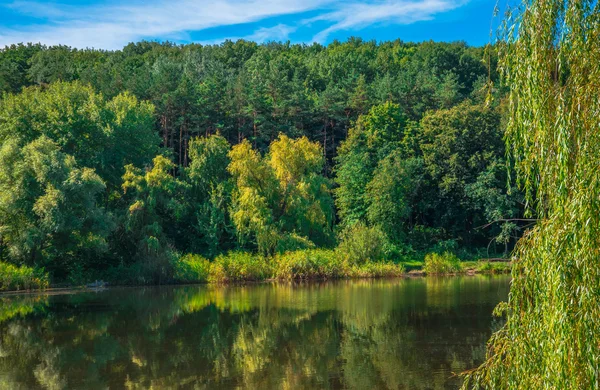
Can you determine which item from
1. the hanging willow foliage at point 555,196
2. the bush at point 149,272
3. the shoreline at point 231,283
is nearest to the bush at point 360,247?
the shoreline at point 231,283

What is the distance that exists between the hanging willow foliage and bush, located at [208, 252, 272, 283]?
33.6 m

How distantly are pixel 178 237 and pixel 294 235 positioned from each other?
902 centimetres

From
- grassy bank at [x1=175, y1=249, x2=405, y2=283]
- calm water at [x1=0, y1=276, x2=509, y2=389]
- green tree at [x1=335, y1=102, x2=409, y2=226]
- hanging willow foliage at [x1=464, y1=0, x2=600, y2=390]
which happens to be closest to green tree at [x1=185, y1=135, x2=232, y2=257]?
grassy bank at [x1=175, y1=249, x2=405, y2=283]

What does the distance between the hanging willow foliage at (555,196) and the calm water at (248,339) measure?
7665 millimetres

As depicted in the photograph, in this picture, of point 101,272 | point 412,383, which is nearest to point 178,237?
point 101,272

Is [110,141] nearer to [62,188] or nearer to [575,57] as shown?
[62,188]

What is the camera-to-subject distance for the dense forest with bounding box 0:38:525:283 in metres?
37.1

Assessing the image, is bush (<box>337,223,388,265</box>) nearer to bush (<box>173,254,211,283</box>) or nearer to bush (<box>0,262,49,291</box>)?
bush (<box>173,254,211,283</box>)

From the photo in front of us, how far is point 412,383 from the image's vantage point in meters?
15.0

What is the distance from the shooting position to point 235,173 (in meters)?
45.2

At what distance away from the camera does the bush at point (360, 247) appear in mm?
43562

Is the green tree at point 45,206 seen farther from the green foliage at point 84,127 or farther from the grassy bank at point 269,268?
the grassy bank at point 269,268

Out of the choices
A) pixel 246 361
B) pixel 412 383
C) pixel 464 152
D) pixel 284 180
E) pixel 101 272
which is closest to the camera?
pixel 412 383

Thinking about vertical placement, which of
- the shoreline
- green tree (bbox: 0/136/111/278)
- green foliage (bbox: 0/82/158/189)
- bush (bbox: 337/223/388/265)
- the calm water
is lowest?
the shoreline
